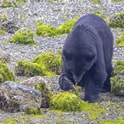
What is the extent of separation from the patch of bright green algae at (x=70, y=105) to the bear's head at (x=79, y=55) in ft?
1.51

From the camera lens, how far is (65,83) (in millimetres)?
13867

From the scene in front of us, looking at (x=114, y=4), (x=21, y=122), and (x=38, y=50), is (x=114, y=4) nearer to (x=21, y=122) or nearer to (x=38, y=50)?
(x=38, y=50)

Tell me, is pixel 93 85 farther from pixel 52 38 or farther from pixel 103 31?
pixel 52 38

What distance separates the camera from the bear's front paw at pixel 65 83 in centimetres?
1366

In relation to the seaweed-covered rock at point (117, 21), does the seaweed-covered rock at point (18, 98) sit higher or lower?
higher

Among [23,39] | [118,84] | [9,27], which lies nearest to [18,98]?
[118,84]

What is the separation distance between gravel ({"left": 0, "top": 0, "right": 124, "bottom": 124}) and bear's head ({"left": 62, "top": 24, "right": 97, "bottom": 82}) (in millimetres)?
905

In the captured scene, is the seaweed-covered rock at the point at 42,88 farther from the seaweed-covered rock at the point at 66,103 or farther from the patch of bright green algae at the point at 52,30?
the patch of bright green algae at the point at 52,30

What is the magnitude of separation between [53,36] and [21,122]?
11007 millimetres

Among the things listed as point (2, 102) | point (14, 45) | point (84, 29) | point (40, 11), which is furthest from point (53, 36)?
point (2, 102)

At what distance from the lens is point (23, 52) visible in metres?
19.6

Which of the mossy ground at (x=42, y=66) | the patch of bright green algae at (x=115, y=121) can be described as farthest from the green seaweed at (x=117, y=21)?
the patch of bright green algae at (x=115, y=121)

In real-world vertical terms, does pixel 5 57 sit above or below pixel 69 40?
below

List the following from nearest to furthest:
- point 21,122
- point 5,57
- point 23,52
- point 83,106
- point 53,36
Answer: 1. point 21,122
2. point 83,106
3. point 5,57
4. point 23,52
5. point 53,36
